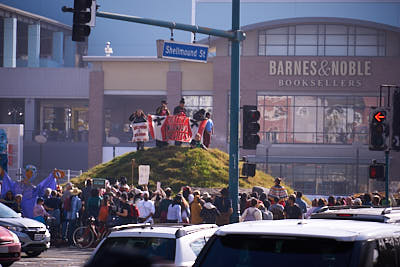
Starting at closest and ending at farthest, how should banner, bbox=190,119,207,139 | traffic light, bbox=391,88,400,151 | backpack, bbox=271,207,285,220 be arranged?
1. traffic light, bbox=391,88,400,151
2. backpack, bbox=271,207,285,220
3. banner, bbox=190,119,207,139

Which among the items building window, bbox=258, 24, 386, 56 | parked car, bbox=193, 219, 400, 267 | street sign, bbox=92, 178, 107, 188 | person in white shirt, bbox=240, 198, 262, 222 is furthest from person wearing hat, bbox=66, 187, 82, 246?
building window, bbox=258, 24, 386, 56

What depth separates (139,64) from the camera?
60.1 m

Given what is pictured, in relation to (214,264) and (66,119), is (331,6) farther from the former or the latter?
(214,264)

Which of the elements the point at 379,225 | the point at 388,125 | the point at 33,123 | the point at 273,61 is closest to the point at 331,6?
the point at 273,61

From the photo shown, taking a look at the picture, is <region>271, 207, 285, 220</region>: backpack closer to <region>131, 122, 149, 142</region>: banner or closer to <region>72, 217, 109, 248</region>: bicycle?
<region>72, 217, 109, 248</region>: bicycle

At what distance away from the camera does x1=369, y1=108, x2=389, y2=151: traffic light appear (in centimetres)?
1983

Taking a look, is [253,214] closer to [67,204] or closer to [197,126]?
[67,204]

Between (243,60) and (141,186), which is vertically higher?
(243,60)

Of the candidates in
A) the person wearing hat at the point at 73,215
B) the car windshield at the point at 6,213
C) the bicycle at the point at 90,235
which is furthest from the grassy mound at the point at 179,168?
the car windshield at the point at 6,213

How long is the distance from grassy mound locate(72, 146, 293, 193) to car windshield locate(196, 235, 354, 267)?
24.0 meters

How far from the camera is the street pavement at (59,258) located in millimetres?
18578

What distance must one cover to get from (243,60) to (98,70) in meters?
11.3

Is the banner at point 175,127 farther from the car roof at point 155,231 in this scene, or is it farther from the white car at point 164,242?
the white car at point 164,242

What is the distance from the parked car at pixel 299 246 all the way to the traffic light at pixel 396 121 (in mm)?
13886
